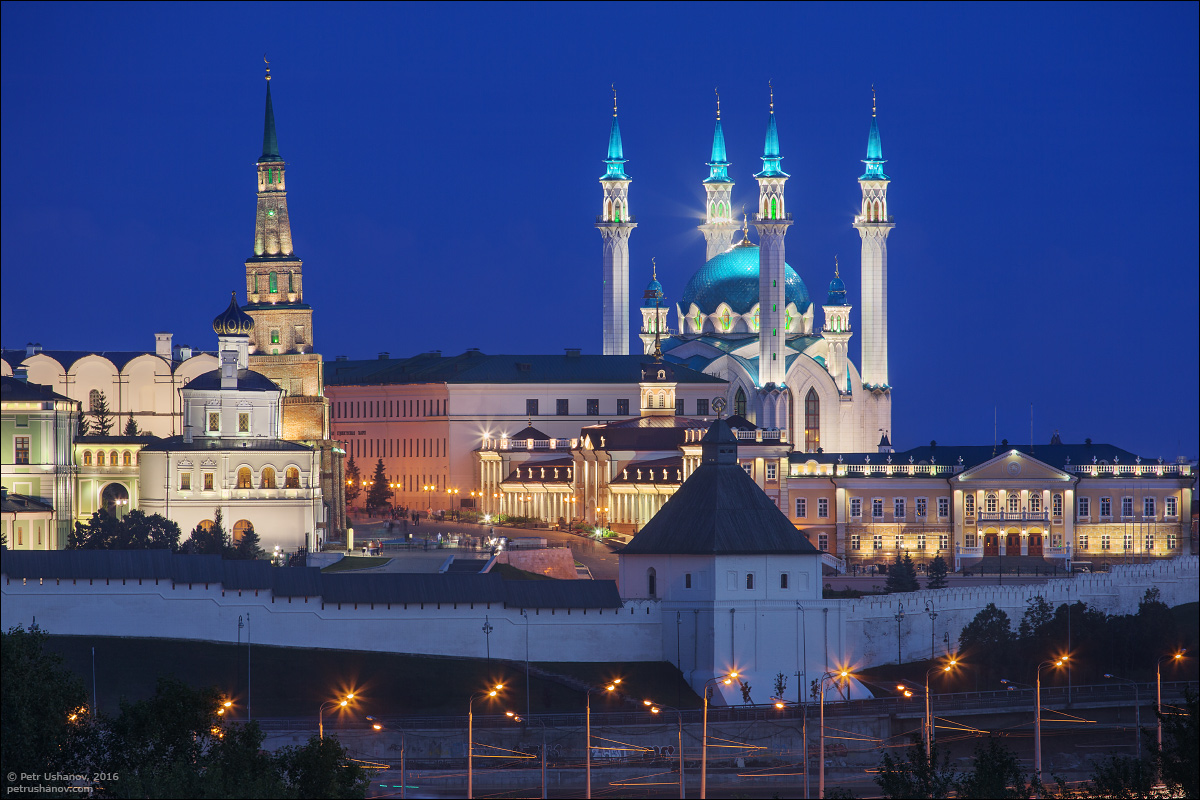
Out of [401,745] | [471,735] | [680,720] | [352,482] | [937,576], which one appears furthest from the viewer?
[352,482]

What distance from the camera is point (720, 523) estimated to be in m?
91.2

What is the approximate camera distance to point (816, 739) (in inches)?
3204

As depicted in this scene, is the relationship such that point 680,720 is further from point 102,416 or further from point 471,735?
point 102,416

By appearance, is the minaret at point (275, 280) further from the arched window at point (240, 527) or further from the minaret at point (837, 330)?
the minaret at point (837, 330)

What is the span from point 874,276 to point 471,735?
83.1 m

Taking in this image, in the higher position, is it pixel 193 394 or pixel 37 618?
pixel 193 394

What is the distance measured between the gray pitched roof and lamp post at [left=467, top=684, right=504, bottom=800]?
9.65 meters

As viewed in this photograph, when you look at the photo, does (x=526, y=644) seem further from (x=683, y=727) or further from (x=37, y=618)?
(x=37, y=618)

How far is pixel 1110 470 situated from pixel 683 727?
53.1m

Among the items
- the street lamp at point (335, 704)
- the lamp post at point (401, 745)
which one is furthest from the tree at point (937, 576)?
the lamp post at point (401, 745)

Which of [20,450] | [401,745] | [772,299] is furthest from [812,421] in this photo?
[401,745]

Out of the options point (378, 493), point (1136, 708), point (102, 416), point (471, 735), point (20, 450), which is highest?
point (102, 416)

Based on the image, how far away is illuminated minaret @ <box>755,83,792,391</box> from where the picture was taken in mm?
148875

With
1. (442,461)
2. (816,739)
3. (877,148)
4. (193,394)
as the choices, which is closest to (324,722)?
(816,739)
